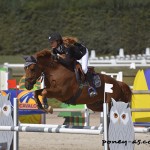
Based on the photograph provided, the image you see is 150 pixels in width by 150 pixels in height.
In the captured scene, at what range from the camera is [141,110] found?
10.8 metres

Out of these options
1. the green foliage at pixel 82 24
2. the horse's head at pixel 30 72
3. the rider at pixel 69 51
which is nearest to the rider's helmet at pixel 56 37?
the rider at pixel 69 51

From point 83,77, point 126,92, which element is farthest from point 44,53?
point 126,92

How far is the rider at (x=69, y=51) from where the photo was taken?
31.5 feet

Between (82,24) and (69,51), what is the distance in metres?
19.7

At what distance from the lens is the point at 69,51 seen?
9781 millimetres

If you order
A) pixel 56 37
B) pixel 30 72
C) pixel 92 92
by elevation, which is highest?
pixel 56 37

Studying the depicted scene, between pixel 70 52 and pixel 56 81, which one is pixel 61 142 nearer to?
pixel 56 81

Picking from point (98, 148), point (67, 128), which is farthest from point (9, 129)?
point (98, 148)

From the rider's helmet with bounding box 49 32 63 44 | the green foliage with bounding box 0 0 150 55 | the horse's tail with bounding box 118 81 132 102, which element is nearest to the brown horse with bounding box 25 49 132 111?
the rider's helmet with bounding box 49 32 63 44

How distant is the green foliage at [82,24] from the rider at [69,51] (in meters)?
18.8

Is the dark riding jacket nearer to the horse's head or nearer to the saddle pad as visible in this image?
the saddle pad

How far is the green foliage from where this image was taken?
2897 centimetres

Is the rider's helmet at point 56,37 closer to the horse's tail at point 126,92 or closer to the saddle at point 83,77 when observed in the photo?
the saddle at point 83,77

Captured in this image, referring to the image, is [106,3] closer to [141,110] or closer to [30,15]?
[30,15]
